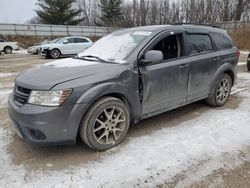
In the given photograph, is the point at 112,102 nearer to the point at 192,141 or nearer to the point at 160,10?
the point at 192,141

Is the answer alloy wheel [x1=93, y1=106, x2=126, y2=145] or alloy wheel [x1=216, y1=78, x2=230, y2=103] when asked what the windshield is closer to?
alloy wheel [x1=93, y1=106, x2=126, y2=145]

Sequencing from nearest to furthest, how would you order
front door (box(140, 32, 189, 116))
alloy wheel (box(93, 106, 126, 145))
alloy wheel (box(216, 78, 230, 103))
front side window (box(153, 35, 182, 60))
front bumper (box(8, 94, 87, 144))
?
1. front bumper (box(8, 94, 87, 144))
2. alloy wheel (box(93, 106, 126, 145))
3. front door (box(140, 32, 189, 116))
4. front side window (box(153, 35, 182, 60))
5. alloy wheel (box(216, 78, 230, 103))

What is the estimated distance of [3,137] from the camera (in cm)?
369

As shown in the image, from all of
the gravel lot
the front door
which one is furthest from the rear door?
the gravel lot

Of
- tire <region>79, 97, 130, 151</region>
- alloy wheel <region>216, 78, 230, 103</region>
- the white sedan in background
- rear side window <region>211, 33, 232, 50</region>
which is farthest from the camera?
the white sedan in background

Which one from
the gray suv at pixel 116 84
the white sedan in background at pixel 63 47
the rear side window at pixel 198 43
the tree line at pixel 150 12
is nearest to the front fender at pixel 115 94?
the gray suv at pixel 116 84

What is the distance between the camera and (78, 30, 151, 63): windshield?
3.57m

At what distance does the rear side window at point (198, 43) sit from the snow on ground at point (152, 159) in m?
1.29

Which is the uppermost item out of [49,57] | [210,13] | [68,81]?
[210,13]

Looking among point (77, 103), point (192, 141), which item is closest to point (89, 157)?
point (77, 103)

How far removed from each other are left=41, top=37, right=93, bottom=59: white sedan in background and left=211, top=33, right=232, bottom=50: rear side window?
39.6 ft

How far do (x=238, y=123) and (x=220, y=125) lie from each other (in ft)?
1.11

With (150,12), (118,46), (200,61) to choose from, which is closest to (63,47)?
(118,46)

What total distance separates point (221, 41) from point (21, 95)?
387 cm
